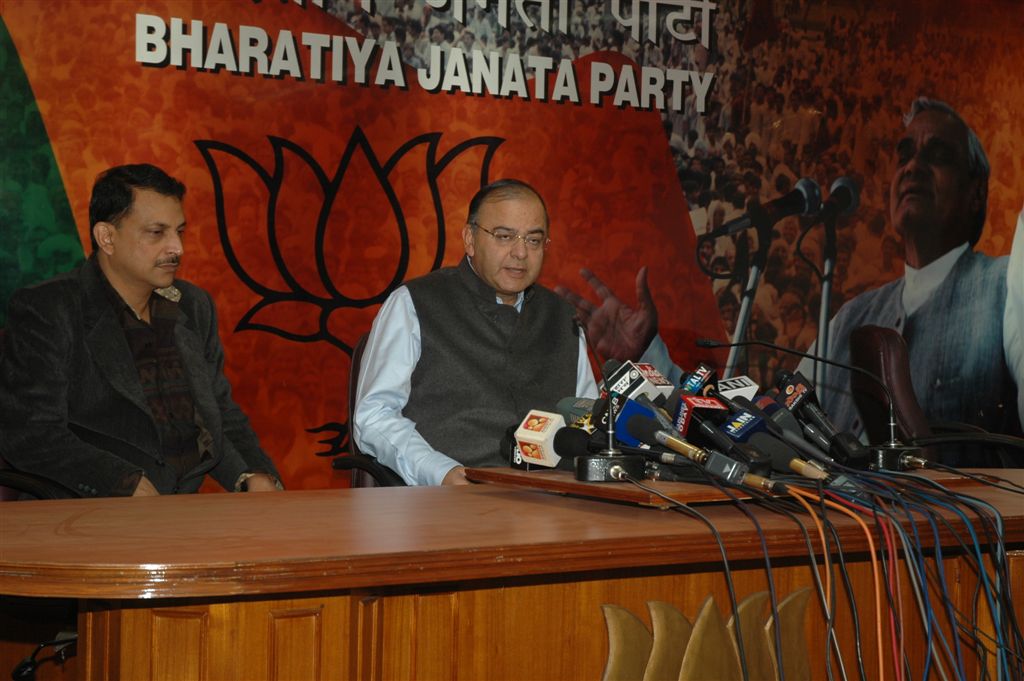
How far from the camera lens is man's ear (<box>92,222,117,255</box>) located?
307 cm

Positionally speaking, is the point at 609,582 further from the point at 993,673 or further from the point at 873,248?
the point at 873,248

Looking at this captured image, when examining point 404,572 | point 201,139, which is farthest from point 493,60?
point 404,572

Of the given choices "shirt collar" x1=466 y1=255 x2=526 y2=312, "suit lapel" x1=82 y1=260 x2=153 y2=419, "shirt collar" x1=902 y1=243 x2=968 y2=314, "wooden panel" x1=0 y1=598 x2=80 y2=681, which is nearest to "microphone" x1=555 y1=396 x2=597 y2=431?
"shirt collar" x1=466 y1=255 x2=526 y2=312

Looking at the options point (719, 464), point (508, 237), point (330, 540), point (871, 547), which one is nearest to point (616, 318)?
point (508, 237)

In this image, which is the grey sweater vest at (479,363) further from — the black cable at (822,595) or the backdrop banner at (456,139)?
the black cable at (822,595)

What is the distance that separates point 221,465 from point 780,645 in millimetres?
1917

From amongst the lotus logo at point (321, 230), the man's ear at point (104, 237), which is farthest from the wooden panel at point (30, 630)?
the lotus logo at point (321, 230)

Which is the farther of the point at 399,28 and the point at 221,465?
the point at 399,28

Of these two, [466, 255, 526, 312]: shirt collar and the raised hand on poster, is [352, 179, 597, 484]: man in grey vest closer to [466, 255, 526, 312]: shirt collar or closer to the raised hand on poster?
[466, 255, 526, 312]: shirt collar

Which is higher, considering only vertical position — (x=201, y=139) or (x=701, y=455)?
(x=201, y=139)

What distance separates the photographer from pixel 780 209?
4680 mm

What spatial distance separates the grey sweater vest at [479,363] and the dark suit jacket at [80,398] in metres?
0.61

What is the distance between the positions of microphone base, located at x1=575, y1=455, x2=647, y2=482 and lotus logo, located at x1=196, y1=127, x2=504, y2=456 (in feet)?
7.80

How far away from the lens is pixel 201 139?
153 inches
